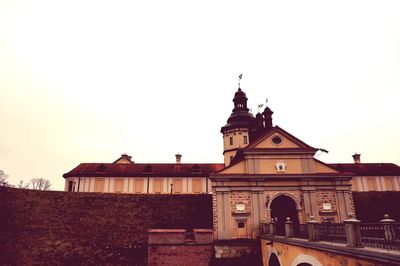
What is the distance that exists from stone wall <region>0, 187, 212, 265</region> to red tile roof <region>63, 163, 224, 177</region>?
39.0ft

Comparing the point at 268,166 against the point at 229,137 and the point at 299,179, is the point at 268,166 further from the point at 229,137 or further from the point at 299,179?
the point at 229,137

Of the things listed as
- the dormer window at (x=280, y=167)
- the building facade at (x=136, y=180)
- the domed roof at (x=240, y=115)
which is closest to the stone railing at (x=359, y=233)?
the dormer window at (x=280, y=167)

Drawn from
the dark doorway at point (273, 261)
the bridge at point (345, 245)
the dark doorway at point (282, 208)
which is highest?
the dark doorway at point (282, 208)

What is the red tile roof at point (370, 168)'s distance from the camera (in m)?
39.6

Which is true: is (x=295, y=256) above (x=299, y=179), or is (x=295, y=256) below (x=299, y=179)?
below

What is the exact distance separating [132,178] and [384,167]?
115 ft

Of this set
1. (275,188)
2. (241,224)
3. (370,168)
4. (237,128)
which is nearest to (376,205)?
(275,188)

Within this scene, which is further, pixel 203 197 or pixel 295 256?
pixel 203 197

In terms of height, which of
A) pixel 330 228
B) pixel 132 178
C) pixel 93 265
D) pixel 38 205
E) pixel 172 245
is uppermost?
A: pixel 132 178

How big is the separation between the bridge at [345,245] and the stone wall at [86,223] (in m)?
12.0

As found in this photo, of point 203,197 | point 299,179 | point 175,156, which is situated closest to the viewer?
point 299,179

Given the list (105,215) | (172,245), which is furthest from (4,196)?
(172,245)

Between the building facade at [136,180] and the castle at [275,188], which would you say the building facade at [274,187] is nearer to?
the castle at [275,188]

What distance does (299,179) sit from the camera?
21.5 metres
